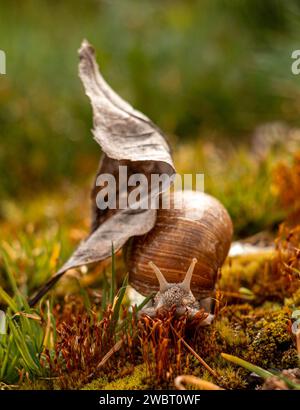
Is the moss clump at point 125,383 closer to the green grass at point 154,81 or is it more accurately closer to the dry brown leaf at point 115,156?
the dry brown leaf at point 115,156

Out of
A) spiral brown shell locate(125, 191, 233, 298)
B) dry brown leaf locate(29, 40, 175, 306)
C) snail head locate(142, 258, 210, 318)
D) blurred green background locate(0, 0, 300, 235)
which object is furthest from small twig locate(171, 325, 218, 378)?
blurred green background locate(0, 0, 300, 235)

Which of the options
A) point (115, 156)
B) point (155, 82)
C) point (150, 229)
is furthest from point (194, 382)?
point (155, 82)

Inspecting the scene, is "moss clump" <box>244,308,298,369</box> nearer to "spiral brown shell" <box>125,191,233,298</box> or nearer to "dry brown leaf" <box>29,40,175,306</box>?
"spiral brown shell" <box>125,191,233,298</box>

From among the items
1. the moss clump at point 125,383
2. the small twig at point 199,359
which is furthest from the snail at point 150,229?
the moss clump at point 125,383

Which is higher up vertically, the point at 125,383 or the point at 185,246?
the point at 185,246

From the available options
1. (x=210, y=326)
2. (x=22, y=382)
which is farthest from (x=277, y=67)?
(x=22, y=382)

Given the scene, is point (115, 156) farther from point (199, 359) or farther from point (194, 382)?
point (194, 382)

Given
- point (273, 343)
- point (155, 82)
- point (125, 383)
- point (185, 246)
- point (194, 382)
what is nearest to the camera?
point (194, 382)
